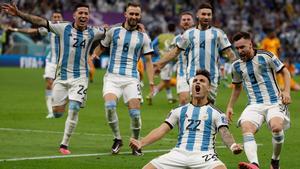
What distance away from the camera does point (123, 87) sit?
1694 cm

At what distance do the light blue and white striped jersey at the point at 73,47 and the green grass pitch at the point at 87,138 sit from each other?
1.41 m

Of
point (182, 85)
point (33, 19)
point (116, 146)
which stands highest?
point (33, 19)

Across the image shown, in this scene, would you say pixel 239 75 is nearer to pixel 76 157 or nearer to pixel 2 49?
pixel 76 157

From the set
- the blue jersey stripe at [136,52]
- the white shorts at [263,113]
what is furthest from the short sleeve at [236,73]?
the blue jersey stripe at [136,52]

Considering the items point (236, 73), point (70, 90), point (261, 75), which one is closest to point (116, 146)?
point (70, 90)

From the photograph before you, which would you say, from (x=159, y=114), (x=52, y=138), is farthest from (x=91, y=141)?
(x=159, y=114)

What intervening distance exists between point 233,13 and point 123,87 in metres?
39.4

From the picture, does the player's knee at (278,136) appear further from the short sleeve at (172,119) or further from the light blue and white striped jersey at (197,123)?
the short sleeve at (172,119)

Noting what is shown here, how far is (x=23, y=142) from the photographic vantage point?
1805 centimetres

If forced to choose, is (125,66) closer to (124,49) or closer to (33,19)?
(124,49)

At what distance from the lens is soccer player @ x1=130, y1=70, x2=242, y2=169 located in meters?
11.7

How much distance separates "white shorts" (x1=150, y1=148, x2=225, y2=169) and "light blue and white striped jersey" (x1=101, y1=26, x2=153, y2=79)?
530 centimetres

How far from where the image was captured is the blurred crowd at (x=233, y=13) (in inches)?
2055

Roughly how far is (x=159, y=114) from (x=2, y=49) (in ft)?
89.3
